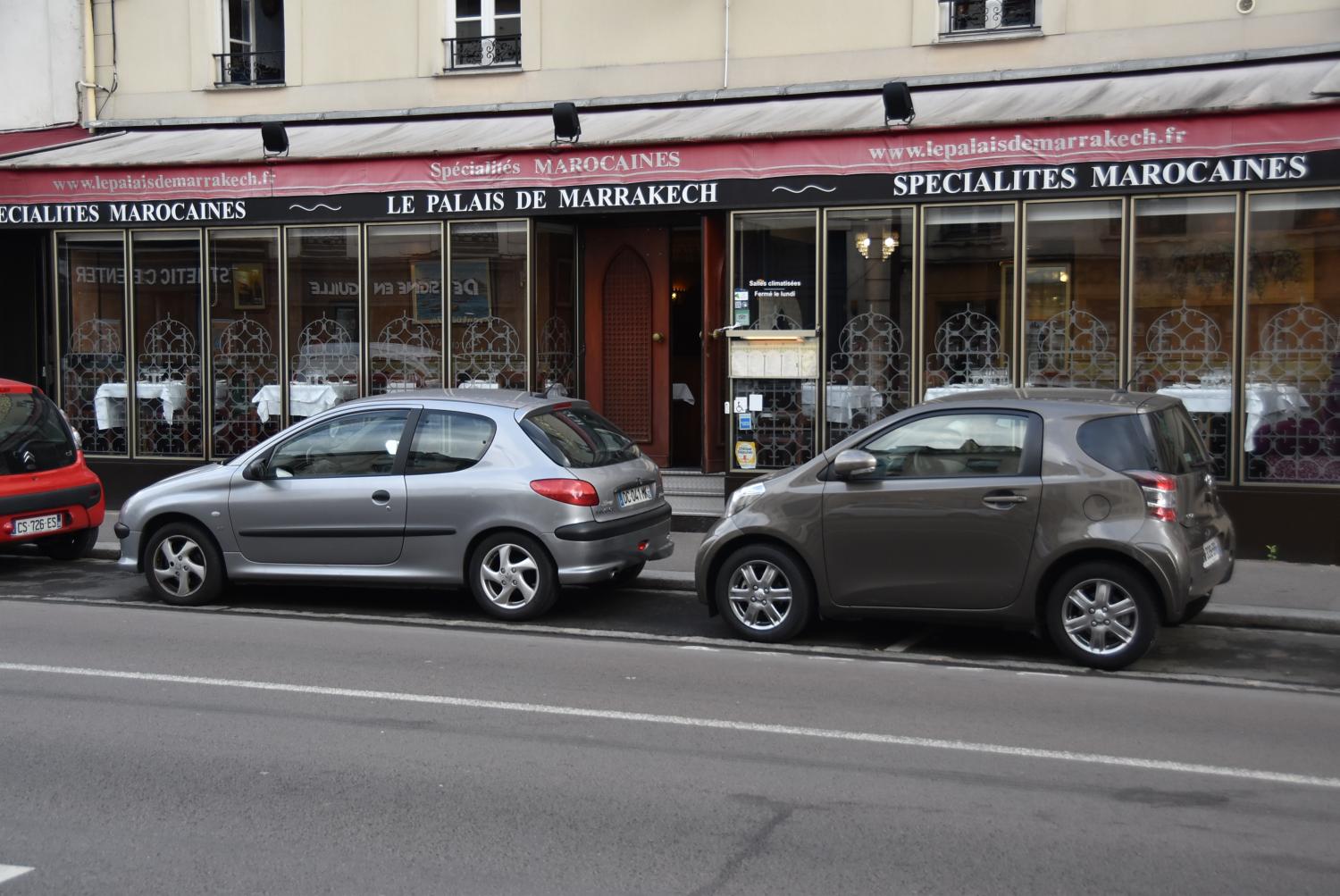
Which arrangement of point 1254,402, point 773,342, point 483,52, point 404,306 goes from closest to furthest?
point 1254,402
point 773,342
point 404,306
point 483,52

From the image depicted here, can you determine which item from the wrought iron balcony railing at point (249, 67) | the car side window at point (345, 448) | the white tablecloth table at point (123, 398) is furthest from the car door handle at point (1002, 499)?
the wrought iron balcony railing at point (249, 67)

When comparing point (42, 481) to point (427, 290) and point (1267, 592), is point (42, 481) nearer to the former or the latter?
point (427, 290)

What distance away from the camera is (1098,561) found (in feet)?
25.9

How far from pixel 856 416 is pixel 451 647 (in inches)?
223

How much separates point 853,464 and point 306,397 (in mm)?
8418

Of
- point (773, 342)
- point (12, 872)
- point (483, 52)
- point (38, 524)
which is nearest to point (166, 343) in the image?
point (38, 524)

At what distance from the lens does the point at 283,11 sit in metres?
16.0

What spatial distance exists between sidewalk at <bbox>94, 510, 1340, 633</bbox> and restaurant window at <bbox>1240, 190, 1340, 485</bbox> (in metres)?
0.96

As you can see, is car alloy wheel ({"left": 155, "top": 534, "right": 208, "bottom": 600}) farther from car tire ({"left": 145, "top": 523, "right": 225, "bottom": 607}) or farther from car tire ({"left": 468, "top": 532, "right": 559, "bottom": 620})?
car tire ({"left": 468, "top": 532, "right": 559, "bottom": 620})

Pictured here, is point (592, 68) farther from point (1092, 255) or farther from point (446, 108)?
point (1092, 255)

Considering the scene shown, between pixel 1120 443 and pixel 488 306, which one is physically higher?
pixel 488 306

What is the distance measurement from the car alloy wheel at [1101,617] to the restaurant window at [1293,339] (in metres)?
4.44

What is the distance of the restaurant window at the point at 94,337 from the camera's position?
1544 centimetres

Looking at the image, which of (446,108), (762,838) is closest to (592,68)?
(446,108)
